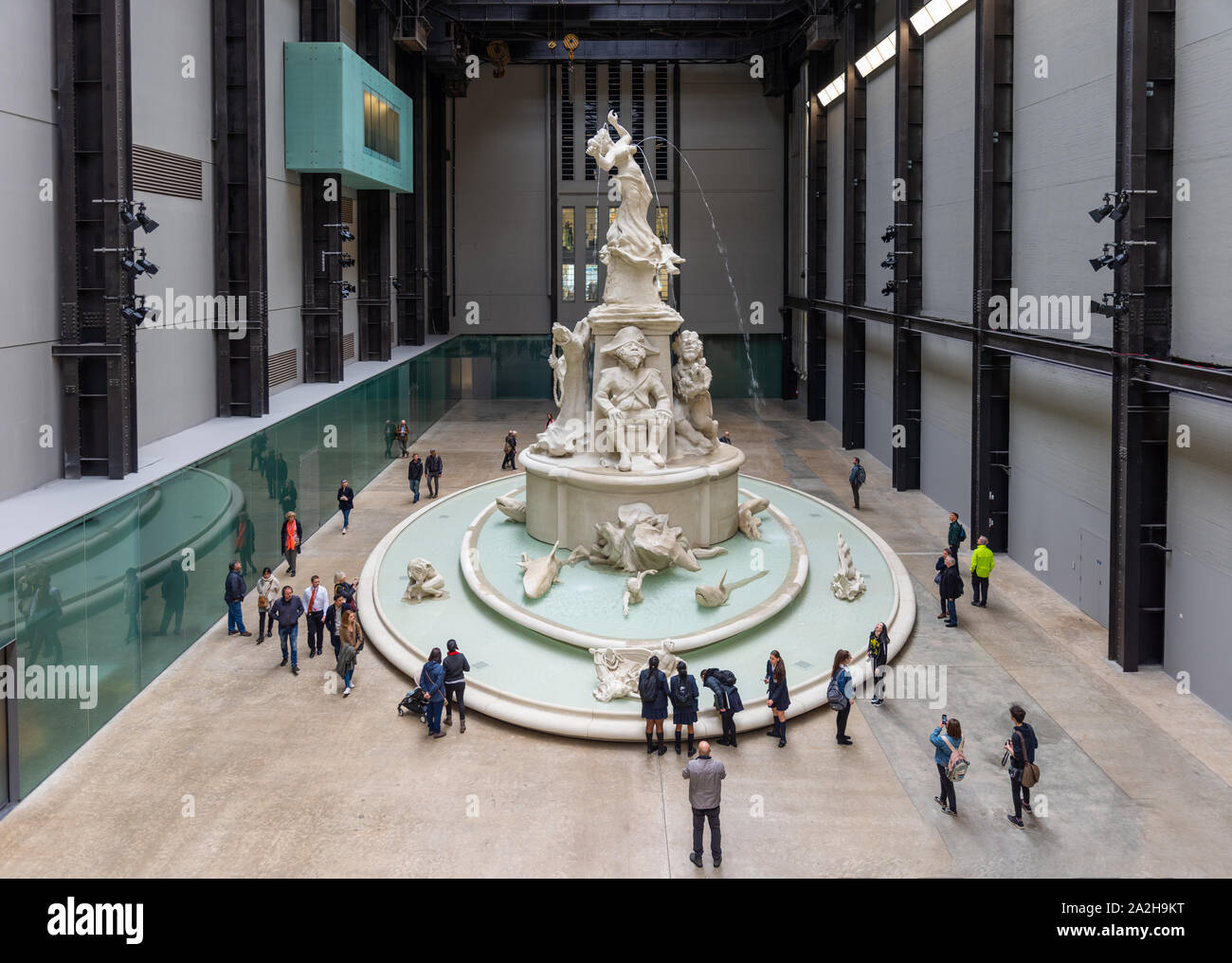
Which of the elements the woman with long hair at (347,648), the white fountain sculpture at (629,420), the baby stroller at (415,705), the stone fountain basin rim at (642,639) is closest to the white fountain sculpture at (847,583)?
the stone fountain basin rim at (642,639)

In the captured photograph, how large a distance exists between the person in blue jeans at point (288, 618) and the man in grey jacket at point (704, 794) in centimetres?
741

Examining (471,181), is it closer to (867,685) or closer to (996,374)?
(996,374)

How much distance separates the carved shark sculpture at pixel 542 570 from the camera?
1731cm

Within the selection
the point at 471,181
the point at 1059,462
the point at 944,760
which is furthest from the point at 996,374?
the point at 471,181

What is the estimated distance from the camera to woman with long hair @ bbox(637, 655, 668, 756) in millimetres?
12922

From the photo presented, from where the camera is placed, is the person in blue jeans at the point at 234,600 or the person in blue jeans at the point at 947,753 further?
the person in blue jeans at the point at 234,600

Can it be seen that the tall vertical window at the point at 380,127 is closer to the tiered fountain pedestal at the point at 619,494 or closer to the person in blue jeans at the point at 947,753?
the tiered fountain pedestal at the point at 619,494

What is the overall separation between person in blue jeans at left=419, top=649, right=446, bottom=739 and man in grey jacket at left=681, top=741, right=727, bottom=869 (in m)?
4.14

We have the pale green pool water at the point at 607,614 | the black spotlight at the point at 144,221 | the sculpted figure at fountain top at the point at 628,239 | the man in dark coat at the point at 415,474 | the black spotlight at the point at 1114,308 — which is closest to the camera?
the pale green pool water at the point at 607,614

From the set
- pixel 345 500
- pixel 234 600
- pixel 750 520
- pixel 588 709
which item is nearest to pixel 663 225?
pixel 345 500

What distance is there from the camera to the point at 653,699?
1295 centimetres

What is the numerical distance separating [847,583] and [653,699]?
19.5 feet

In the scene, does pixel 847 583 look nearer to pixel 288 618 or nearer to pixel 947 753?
pixel 947 753

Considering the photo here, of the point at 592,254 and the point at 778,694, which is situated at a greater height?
the point at 592,254
